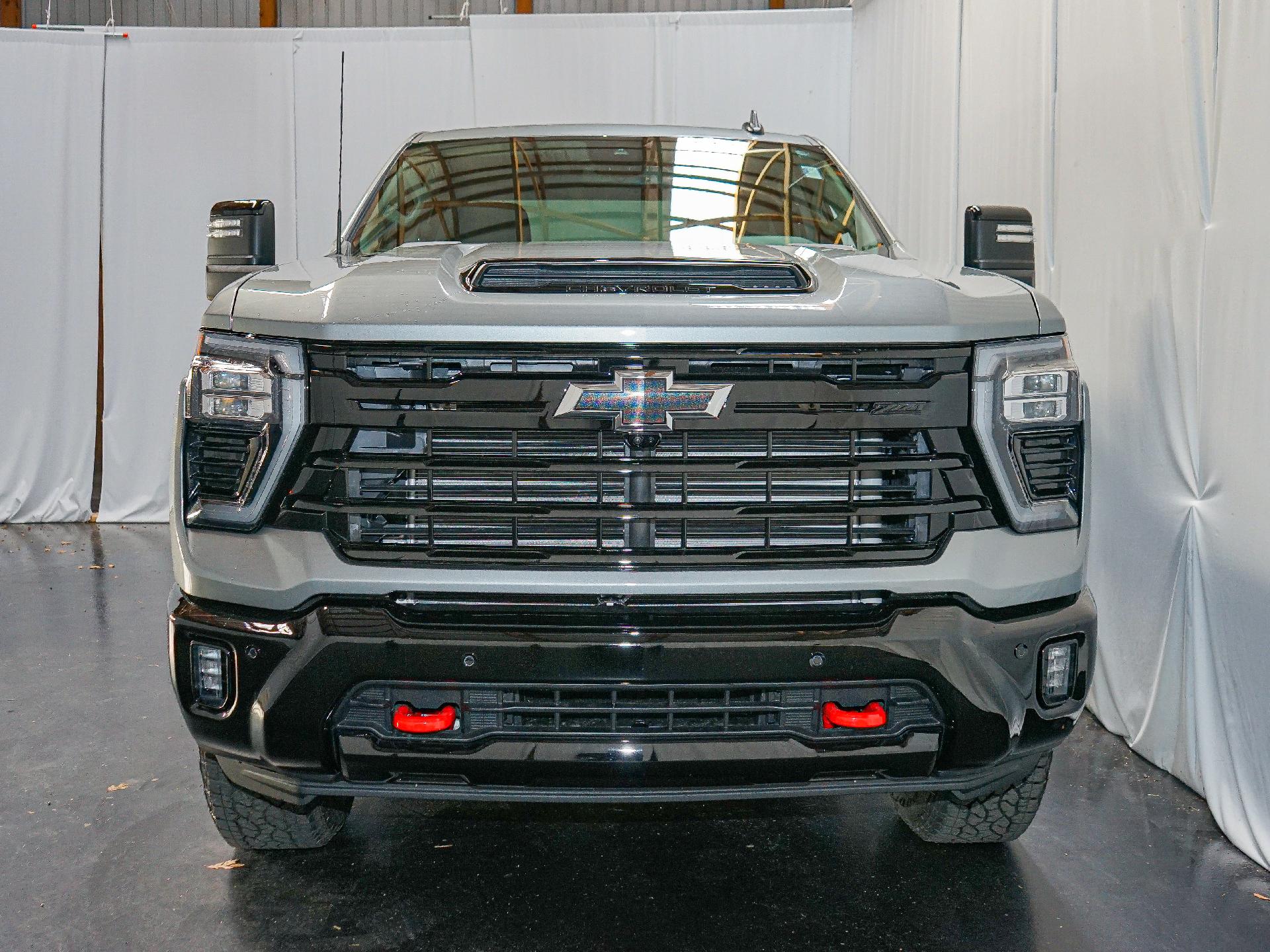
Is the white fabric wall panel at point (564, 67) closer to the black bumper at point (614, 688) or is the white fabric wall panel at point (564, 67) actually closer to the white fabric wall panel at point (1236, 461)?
the white fabric wall panel at point (1236, 461)

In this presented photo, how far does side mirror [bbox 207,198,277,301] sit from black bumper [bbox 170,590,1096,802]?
99 cm

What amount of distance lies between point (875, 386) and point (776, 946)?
121cm

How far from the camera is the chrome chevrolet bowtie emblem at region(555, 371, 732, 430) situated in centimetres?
202

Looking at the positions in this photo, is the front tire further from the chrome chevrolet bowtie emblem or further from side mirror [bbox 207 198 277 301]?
side mirror [bbox 207 198 277 301]

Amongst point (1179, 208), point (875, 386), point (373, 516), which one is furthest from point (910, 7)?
point (373, 516)

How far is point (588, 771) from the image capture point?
78.7 inches

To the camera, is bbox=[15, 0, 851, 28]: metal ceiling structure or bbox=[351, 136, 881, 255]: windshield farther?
bbox=[15, 0, 851, 28]: metal ceiling structure

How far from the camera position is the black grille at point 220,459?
204 cm

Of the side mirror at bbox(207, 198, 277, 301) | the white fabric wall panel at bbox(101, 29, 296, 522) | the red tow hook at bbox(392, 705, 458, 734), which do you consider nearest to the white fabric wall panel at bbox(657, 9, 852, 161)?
the white fabric wall panel at bbox(101, 29, 296, 522)

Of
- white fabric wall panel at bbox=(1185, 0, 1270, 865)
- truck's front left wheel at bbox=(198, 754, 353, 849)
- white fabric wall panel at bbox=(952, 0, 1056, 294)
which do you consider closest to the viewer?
truck's front left wheel at bbox=(198, 754, 353, 849)

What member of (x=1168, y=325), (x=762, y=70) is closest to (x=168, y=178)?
(x=762, y=70)

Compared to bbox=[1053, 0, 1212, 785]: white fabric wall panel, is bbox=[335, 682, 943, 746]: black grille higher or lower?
lower

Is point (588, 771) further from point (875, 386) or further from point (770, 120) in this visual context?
point (770, 120)

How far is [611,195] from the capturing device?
130 inches
